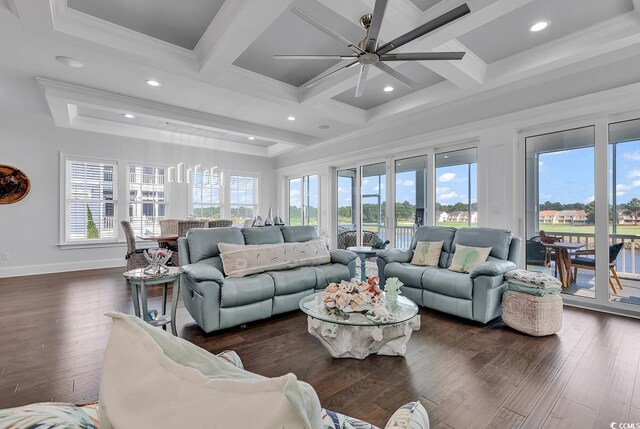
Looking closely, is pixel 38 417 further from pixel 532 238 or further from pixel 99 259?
pixel 99 259

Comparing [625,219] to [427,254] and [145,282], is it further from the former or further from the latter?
[145,282]

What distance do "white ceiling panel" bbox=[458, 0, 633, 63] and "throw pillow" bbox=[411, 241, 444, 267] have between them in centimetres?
237

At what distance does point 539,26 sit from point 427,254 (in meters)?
2.71

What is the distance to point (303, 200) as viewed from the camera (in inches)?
317

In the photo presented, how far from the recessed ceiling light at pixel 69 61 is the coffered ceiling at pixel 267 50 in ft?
0.30

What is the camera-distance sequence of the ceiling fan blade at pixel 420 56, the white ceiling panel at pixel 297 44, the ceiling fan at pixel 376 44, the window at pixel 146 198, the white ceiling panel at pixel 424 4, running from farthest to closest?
the window at pixel 146 198 < the white ceiling panel at pixel 297 44 < the white ceiling panel at pixel 424 4 < the ceiling fan blade at pixel 420 56 < the ceiling fan at pixel 376 44

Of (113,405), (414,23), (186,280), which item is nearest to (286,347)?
(186,280)

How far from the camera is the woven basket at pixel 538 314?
112 inches

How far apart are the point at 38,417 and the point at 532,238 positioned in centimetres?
494

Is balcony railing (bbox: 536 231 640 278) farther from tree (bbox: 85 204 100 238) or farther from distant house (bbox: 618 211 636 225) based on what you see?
tree (bbox: 85 204 100 238)

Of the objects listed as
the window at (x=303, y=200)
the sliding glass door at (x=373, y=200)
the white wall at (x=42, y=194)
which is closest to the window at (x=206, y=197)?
the white wall at (x=42, y=194)

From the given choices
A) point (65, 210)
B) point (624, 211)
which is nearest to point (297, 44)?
point (624, 211)

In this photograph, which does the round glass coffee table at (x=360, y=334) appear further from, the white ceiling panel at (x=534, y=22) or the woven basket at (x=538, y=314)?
the white ceiling panel at (x=534, y=22)

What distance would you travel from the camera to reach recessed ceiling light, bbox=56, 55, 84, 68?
10.8 ft
